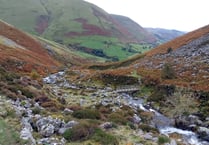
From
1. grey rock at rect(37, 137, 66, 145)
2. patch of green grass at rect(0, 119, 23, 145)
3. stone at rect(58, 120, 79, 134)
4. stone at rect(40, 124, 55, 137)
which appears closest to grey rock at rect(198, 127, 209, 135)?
stone at rect(58, 120, 79, 134)

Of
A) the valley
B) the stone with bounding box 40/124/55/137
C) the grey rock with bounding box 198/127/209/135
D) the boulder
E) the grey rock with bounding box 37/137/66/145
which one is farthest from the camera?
the grey rock with bounding box 198/127/209/135

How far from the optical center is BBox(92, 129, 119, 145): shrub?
2414cm

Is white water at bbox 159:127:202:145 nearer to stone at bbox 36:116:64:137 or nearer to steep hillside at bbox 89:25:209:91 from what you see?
stone at bbox 36:116:64:137

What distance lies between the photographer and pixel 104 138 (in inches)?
969

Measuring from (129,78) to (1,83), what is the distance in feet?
Result: 99.2

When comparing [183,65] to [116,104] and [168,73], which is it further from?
[116,104]

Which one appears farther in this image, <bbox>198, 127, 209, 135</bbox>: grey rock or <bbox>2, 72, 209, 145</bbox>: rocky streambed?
<bbox>198, 127, 209, 135</bbox>: grey rock

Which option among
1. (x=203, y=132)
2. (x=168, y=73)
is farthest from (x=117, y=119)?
(x=168, y=73)

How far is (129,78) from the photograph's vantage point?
65750mm

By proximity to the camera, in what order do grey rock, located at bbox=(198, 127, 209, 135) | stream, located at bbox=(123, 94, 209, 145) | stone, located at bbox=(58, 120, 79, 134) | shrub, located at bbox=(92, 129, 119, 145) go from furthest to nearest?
grey rock, located at bbox=(198, 127, 209, 135)
stream, located at bbox=(123, 94, 209, 145)
stone, located at bbox=(58, 120, 79, 134)
shrub, located at bbox=(92, 129, 119, 145)

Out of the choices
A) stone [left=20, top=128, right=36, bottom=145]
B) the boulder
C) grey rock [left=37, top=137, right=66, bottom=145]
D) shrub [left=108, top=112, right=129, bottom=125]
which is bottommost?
the boulder

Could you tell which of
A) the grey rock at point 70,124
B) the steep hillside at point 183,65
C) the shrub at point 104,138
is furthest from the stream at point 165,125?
the grey rock at point 70,124

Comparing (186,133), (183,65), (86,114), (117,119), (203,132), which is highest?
(183,65)

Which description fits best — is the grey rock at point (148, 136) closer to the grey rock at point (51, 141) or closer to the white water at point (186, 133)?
the white water at point (186, 133)
